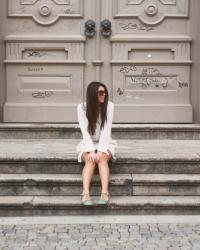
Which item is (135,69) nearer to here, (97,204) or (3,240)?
(97,204)

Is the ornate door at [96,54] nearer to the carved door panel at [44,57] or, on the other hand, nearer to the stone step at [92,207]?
the carved door panel at [44,57]

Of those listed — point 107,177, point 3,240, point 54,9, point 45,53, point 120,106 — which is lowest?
point 3,240

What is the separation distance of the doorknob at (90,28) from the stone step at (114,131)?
1230 millimetres

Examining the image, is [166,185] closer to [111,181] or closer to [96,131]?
[111,181]

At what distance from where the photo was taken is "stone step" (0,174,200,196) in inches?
251

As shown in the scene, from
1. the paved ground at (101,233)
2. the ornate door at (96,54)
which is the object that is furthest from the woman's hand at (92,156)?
the ornate door at (96,54)

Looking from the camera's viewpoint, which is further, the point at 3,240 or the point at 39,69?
the point at 39,69

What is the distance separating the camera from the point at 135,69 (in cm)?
828

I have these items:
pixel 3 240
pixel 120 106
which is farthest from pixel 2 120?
pixel 3 240

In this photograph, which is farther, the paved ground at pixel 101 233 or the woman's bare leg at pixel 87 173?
the woman's bare leg at pixel 87 173

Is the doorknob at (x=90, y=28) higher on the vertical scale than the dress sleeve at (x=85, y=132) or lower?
higher

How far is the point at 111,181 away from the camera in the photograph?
251 inches

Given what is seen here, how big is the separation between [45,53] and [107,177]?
2.66m

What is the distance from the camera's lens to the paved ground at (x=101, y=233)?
5.24m
